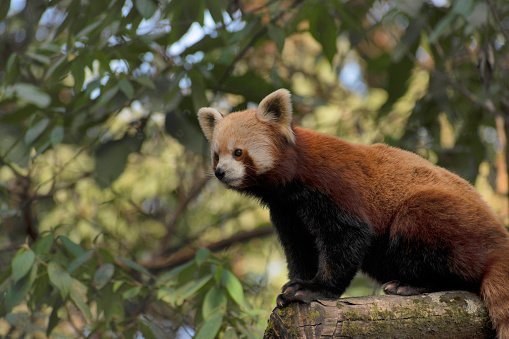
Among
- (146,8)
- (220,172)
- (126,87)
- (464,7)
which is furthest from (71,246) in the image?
(464,7)

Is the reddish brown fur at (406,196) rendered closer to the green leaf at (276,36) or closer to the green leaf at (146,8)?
the green leaf at (276,36)

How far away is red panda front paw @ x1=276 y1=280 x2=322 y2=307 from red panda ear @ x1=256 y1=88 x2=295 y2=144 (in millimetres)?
1050

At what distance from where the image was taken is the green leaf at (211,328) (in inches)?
141

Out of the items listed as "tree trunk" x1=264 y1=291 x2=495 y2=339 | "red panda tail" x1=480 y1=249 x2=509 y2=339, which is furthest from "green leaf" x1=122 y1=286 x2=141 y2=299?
"red panda tail" x1=480 y1=249 x2=509 y2=339

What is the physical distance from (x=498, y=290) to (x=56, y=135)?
3.60 m

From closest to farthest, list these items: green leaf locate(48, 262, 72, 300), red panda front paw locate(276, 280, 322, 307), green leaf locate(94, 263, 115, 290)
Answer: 1. red panda front paw locate(276, 280, 322, 307)
2. green leaf locate(48, 262, 72, 300)
3. green leaf locate(94, 263, 115, 290)

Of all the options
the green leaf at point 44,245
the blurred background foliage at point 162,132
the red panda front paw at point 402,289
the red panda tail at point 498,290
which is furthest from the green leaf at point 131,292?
the red panda tail at point 498,290

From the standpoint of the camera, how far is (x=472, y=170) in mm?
5820

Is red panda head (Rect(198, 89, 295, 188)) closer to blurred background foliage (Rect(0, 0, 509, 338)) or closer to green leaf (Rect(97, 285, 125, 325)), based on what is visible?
blurred background foliage (Rect(0, 0, 509, 338))

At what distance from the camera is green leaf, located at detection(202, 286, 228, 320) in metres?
3.89

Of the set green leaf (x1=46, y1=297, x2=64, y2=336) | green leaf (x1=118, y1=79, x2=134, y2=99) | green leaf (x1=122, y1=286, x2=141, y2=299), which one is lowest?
green leaf (x1=46, y1=297, x2=64, y2=336)

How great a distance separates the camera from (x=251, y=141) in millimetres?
3420

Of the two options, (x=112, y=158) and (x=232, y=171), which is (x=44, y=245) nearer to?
(x=112, y=158)

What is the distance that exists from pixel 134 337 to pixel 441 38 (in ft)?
15.7
